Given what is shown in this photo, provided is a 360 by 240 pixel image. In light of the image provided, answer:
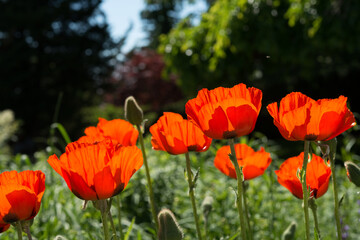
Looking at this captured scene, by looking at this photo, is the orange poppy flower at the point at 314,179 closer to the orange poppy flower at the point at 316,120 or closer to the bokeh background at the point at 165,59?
the orange poppy flower at the point at 316,120

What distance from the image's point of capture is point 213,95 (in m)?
0.82

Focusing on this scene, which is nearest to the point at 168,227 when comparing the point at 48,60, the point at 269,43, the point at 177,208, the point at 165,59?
the point at 177,208

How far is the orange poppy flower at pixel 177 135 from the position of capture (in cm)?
91

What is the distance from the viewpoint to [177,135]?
91 centimetres

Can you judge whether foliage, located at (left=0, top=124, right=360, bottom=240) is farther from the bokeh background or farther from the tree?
the tree

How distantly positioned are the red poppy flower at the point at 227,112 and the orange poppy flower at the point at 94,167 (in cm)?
14

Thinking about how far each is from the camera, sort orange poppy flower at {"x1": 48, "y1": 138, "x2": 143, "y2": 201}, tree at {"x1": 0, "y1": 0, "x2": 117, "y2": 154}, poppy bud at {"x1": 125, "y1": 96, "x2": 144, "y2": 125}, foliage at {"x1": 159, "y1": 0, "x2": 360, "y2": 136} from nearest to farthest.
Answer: orange poppy flower at {"x1": 48, "y1": 138, "x2": 143, "y2": 201} → poppy bud at {"x1": 125, "y1": 96, "x2": 144, "y2": 125} → foliage at {"x1": 159, "y1": 0, "x2": 360, "y2": 136} → tree at {"x1": 0, "y1": 0, "x2": 117, "y2": 154}

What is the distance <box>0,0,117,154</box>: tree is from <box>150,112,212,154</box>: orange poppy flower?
11.6 m

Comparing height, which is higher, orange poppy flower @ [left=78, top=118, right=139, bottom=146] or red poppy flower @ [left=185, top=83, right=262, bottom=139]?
orange poppy flower @ [left=78, top=118, right=139, bottom=146]

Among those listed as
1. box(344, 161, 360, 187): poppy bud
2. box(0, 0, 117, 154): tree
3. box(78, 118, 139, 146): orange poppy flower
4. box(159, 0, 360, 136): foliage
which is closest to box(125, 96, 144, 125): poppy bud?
box(78, 118, 139, 146): orange poppy flower

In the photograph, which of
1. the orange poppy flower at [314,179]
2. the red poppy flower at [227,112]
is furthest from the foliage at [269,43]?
the red poppy flower at [227,112]

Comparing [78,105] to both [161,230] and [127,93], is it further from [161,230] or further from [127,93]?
[161,230]

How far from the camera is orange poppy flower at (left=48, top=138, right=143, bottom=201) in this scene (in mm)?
723

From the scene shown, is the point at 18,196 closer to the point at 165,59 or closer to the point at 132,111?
the point at 132,111
